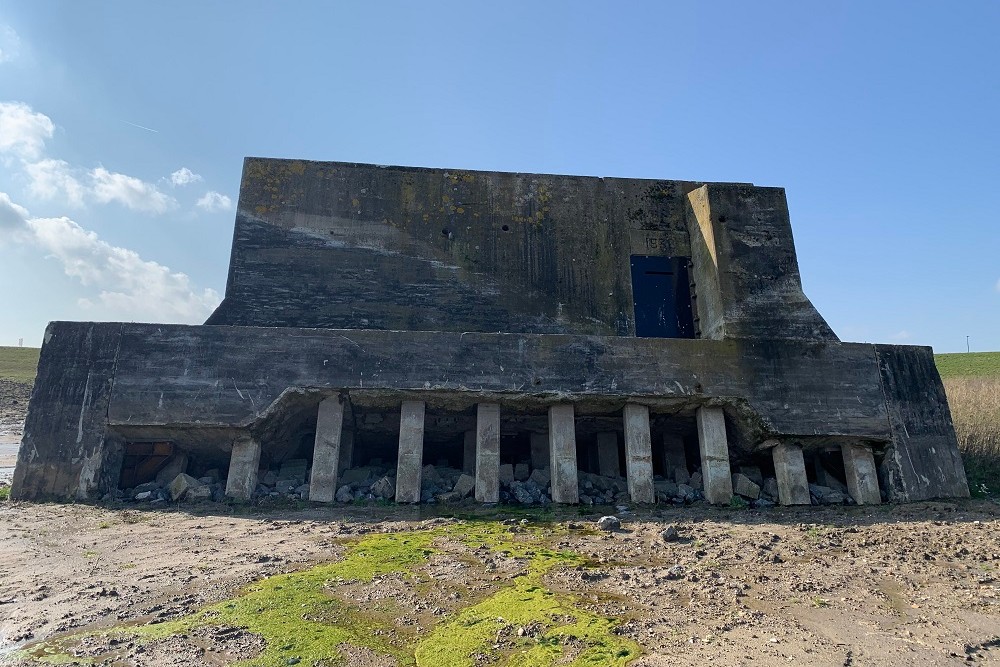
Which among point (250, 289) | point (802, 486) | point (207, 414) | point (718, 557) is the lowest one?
point (718, 557)

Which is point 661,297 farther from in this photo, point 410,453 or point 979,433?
point 979,433

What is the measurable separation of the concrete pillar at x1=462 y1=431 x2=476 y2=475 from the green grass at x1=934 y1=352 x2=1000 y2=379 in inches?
964

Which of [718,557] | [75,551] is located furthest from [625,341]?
[75,551]

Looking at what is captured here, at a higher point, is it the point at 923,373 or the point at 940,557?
the point at 923,373

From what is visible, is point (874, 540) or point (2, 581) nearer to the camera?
point (2, 581)

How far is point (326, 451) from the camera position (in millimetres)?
9203

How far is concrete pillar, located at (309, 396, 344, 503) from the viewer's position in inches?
356

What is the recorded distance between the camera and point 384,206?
37.5 feet

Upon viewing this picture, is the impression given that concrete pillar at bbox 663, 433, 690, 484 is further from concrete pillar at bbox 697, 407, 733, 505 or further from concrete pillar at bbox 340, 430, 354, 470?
concrete pillar at bbox 340, 430, 354, 470

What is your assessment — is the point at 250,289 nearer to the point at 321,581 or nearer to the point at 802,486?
the point at 321,581

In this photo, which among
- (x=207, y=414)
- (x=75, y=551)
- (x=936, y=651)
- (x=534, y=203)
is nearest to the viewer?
(x=936, y=651)

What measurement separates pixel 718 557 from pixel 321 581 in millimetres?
3745

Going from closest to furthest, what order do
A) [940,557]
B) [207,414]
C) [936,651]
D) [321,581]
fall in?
[936,651]
[321,581]
[940,557]
[207,414]

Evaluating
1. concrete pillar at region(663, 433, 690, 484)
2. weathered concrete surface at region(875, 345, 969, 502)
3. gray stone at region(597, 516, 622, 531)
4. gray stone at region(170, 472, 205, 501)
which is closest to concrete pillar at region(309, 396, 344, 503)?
gray stone at region(170, 472, 205, 501)
